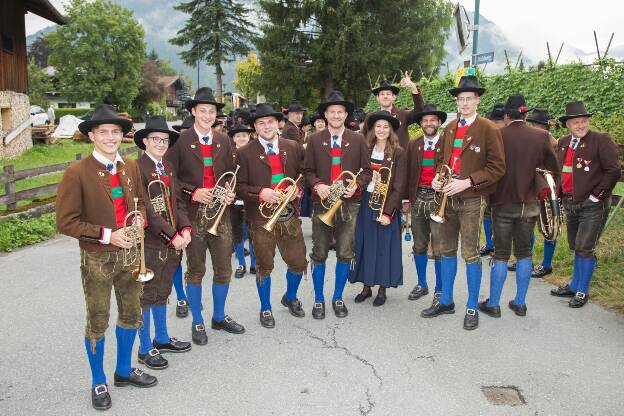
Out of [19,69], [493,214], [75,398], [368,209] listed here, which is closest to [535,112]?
[493,214]

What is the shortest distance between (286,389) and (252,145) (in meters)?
2.73

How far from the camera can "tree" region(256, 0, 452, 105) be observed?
111ft

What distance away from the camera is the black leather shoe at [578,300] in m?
6.37

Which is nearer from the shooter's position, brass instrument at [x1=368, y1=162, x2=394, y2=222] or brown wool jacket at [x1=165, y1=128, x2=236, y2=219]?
brown wool jacket at [x1=165, y1=128, x2=236, y2=219]

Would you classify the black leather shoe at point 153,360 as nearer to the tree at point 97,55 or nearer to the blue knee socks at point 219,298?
the blue knee socks at point 219,298

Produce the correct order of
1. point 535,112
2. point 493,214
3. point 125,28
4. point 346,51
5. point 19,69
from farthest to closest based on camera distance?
point 125,28 → point 346,51 → point 19,69 → point 535,112 → point 493,214

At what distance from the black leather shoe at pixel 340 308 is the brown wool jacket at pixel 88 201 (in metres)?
2.94

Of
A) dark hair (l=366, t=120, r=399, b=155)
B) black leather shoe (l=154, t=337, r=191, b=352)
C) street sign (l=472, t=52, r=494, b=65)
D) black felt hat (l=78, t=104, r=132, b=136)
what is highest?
street sign (l=472, t=52, r=494, b=65)

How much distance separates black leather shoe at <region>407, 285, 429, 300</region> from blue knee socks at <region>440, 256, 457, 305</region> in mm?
590

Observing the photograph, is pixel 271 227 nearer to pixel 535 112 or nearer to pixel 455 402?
pixel 455 402

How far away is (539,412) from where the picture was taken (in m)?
4.02

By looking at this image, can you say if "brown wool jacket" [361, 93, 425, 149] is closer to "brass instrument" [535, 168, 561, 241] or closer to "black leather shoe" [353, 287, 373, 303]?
"brass instrument" [535, 168, 561, 241]

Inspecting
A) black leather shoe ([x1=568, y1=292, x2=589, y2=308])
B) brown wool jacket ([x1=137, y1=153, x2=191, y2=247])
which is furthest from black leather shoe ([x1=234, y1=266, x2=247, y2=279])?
black leather shoe ([x1=568, y1=292, x2=589, y2=308])

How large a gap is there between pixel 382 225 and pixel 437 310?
1.24 meters
